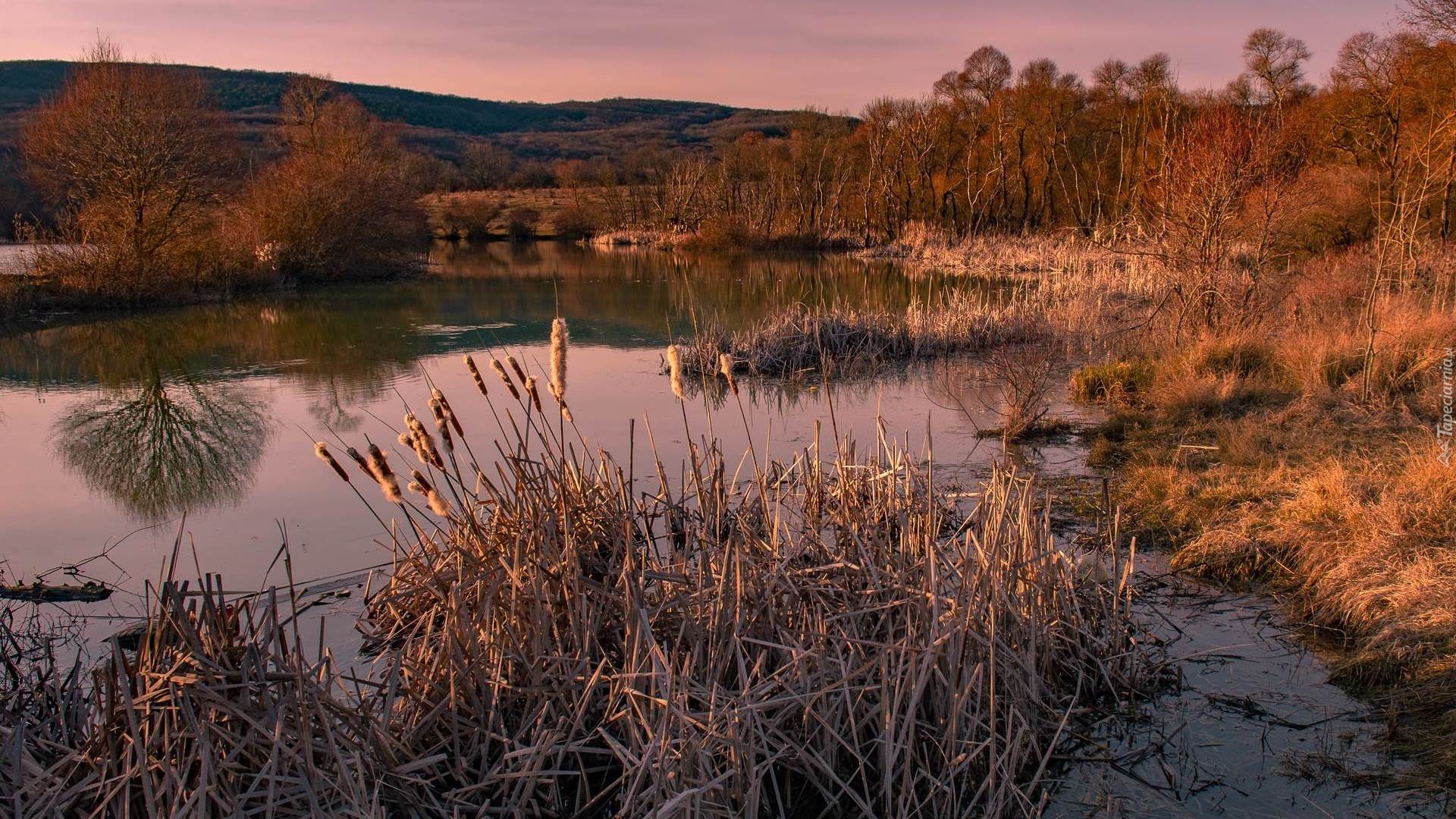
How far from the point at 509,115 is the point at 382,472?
124 m

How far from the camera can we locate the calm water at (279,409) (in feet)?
19.3

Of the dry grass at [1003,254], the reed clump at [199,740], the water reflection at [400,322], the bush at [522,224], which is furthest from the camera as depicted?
the bush at [522,224]

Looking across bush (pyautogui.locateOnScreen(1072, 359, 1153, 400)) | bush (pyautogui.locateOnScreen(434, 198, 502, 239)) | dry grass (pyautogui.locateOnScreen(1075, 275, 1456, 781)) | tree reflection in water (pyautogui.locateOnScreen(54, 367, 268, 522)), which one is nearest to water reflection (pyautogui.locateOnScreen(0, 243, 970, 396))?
tree reflection in water (pyautogui.locateOnScreen(54, 367, 268, 522))

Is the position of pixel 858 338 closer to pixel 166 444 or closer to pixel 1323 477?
pixel 1323 477

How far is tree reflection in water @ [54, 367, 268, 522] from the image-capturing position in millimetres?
6863

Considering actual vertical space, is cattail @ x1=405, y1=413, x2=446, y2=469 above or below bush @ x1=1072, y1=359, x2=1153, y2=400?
above

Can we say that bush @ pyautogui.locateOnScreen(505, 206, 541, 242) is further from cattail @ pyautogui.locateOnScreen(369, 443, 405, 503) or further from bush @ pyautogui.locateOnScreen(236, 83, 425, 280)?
cattail @ pyautogui.locateOnScreen(369, 443, 405, 503)

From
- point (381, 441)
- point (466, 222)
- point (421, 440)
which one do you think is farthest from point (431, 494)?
point (466, 222)

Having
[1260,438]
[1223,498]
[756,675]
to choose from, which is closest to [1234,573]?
[1223,498]

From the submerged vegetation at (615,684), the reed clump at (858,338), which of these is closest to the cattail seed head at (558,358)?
the submerged vegetation at (615,684)

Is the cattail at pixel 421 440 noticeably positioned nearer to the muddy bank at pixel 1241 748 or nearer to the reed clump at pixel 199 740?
the reed clump at pixel 199 740

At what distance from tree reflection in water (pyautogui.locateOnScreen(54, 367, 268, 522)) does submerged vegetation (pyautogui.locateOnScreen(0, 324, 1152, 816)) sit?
10.7ft

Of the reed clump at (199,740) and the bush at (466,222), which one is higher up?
the bush at (466,222)

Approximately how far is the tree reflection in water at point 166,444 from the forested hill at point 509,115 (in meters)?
69.7
